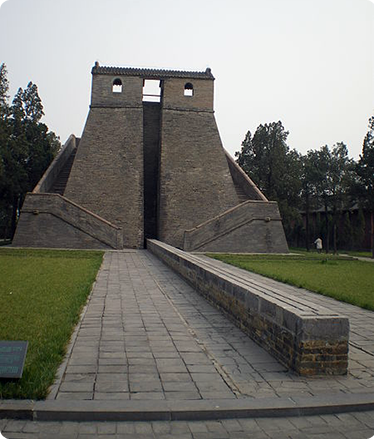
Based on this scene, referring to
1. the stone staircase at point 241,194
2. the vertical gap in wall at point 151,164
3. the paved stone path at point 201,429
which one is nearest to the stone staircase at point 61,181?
the vertical gap in wall at point 151,164

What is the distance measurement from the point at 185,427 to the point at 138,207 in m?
23.2

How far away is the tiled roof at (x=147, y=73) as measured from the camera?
29.1m

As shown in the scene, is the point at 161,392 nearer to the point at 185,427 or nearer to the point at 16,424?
the point at 185,427

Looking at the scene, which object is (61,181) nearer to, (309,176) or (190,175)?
(190,175)

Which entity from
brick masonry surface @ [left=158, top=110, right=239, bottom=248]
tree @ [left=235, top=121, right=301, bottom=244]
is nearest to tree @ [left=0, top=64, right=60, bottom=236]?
brick masonry surface @ [left=158, top=110, right=239, bottom=248]

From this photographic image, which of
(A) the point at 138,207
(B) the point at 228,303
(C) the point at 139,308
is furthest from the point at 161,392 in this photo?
(A) the point at 138,207

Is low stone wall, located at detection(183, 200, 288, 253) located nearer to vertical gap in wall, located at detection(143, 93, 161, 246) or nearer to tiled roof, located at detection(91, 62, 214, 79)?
vertical gap in wall, located at detection(143, 93, 161, 246)

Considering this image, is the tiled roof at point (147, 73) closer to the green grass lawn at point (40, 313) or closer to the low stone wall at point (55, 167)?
the low stone wall at point (55, 167)

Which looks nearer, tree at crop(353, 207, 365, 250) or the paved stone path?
the paved stone path

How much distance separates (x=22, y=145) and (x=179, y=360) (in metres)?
28.6

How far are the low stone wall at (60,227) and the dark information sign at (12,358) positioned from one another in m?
18.0

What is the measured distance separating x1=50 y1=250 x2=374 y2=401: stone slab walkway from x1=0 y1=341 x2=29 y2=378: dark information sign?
393 mm

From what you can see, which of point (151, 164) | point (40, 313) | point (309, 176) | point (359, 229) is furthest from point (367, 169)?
point (40, 313)

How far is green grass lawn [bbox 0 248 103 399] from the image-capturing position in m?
3.74
